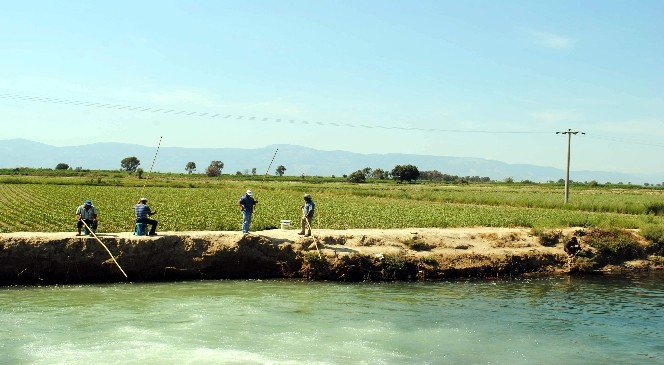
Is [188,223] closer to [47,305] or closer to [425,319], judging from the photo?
[47,305]

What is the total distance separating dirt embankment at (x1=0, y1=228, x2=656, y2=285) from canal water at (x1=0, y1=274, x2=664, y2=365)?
788mm

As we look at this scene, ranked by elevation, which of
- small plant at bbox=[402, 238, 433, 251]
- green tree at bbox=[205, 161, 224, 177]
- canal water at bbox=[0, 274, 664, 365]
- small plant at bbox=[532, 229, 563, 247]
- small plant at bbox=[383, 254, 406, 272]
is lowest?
canal water at bbox=[0, 274, 664, 365]

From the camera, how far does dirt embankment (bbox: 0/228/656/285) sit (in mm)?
20750

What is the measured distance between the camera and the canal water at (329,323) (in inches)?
532

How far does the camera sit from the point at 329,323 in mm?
16031

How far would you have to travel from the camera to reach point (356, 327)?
15680 mm

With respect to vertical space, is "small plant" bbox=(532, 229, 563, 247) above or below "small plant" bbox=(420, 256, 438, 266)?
above

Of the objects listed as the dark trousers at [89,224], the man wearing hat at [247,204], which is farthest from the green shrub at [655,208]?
the dark trousers at [89,224]

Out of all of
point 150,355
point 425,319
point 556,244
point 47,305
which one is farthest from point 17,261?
point 556,244

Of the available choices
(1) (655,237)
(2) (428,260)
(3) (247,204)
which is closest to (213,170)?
(1) (655,237)

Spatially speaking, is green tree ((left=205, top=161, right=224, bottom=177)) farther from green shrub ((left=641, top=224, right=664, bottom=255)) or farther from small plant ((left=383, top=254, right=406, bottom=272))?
small plant ((left=383, top=254, right=406, bottom=272))

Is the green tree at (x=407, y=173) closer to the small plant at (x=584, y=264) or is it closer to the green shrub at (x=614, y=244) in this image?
the green shrub at (x=614, y=244)

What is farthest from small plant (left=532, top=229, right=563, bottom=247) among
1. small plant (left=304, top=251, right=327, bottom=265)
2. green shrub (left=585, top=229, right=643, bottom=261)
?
small plant (left=304, top=251, right=327, bottom=265)

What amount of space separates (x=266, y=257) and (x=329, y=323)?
670cm
